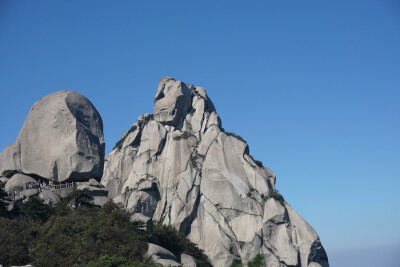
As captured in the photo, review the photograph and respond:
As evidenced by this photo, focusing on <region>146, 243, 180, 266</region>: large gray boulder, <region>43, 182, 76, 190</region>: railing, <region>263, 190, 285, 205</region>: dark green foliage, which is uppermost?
<region>263, 190, 285, 205</region>: dark green foliage

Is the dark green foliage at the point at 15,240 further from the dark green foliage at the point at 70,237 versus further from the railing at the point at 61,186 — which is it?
the railing at the point at 61,186

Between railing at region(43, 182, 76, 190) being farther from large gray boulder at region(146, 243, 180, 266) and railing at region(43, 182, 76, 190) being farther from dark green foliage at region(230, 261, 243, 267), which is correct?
dark green foliage at region(230, 261, 243, 267)

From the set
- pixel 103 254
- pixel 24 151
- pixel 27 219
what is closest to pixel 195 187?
pixel 24 151

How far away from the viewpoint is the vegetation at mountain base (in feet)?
121

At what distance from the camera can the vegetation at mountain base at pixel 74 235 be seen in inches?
1454

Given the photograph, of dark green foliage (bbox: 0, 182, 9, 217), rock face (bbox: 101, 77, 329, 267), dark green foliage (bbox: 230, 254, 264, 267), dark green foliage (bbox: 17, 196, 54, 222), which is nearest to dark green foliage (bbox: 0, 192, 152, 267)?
dark green foliage (bbox: 17, 196, 54, 222)

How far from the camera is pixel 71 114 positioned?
53.4 m

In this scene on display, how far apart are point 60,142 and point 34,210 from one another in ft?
27.5

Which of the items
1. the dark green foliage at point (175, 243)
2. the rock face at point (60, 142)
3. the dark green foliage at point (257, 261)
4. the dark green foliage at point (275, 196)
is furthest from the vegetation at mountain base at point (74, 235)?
the dark green foliage at point (275, 196)

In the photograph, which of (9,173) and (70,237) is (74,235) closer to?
(70,237)

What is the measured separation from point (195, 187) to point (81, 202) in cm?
1722

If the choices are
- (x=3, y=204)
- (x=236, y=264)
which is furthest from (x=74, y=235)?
(x=236, y=264)

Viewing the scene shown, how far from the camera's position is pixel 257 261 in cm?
5744

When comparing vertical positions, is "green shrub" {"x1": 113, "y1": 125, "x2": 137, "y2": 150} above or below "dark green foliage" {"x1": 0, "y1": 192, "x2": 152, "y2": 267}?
above
